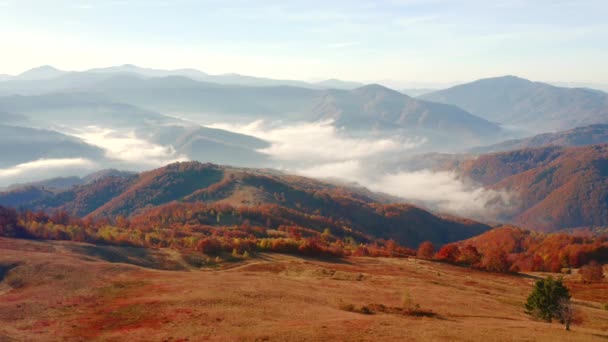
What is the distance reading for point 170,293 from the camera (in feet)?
216

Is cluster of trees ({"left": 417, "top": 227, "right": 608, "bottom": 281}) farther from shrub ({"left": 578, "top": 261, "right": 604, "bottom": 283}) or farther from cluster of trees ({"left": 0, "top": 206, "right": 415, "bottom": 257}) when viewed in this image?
cluster of trees ({"left": 0, "top": 206, "right": 415, "bottom": 257})

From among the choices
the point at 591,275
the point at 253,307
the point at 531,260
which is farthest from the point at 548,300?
the point at 531,260

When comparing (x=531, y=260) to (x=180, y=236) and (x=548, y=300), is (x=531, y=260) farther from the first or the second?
(x=180, y=236)

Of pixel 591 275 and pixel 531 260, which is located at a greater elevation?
pixel 591 275

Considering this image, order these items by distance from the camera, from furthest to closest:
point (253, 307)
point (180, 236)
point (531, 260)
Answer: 1. point (180, 236)
2. point (531, 260)
3. point (253, 307)

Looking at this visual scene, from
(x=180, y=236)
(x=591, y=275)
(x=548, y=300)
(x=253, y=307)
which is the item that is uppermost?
(x=591, y=275)

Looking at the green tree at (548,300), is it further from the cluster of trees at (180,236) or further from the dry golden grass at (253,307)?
the cluster of trees at (180,236)

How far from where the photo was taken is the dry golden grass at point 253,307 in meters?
48.4

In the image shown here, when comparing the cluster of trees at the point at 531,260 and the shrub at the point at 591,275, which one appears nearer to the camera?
the shrub at the point at 591,275

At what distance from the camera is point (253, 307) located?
2344 inches

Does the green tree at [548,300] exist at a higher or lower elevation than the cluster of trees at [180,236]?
higher

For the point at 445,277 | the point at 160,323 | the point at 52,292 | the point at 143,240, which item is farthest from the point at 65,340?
the point at 143,240

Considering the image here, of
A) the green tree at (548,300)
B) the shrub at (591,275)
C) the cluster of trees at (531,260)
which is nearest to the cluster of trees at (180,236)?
the cluster of trees at (531,260)

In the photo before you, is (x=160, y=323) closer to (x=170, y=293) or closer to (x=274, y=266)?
(x=170, y=293)
